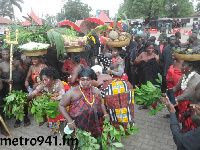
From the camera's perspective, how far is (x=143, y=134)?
13.9 ft

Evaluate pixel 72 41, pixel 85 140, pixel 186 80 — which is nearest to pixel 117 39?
pixel 72 41

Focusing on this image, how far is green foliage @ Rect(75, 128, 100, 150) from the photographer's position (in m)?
2.63

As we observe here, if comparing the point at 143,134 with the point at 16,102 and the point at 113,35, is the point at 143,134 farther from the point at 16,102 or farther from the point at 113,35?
the point at 16,102

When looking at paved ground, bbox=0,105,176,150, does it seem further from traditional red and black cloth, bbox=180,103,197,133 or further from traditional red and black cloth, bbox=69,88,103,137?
traditional red and black cloth, bbox=69,88,103,137

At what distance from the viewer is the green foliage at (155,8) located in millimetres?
35353

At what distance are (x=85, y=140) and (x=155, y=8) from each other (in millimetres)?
36894

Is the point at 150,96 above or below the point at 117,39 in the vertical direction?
below

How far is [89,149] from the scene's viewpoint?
261cm

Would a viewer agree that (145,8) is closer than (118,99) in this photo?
No

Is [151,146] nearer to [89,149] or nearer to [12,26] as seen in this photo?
[89,149]

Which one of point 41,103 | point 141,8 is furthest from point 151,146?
point 141,8

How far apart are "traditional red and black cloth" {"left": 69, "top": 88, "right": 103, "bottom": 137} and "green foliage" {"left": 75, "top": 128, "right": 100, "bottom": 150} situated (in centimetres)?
10

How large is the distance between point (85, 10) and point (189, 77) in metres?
27.4

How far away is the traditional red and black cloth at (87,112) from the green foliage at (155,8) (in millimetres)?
32875
